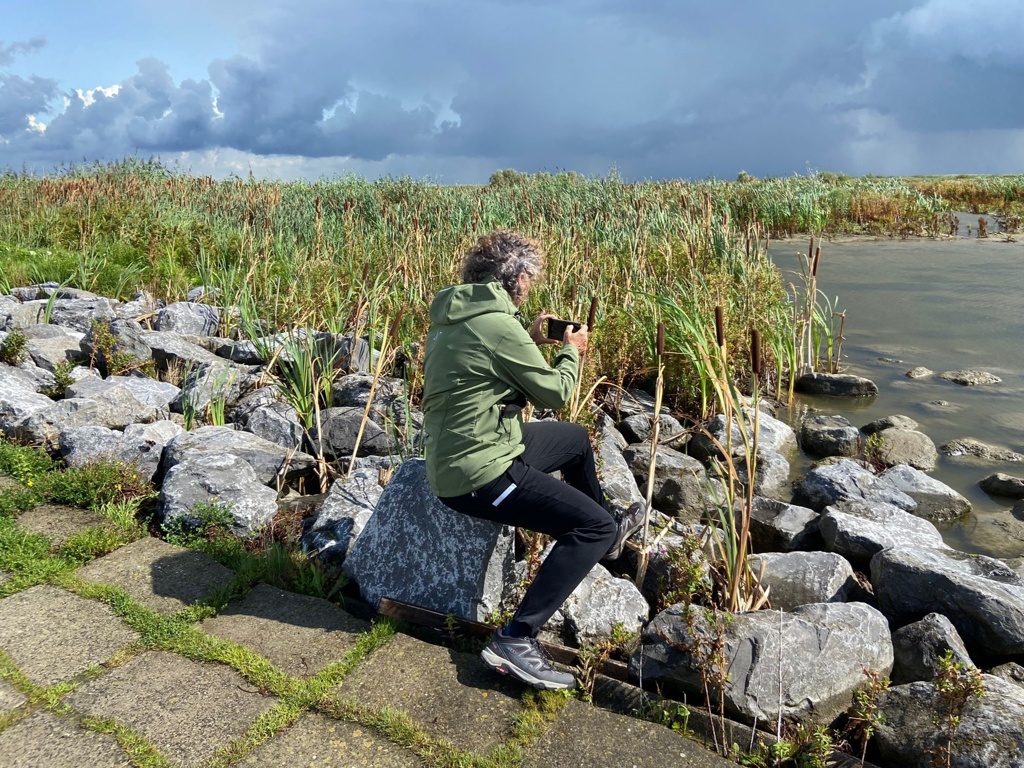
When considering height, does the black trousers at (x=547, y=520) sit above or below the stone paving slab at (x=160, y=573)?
above

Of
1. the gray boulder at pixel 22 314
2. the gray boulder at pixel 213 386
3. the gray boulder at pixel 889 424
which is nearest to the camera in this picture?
the gray boulder at pixel 213 386

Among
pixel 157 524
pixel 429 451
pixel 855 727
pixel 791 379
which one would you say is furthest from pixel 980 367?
pixel 157 524

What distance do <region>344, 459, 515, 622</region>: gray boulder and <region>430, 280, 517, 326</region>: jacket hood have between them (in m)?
0.79

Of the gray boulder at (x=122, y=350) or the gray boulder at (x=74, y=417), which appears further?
the gray boulder at (x=122, y=350)

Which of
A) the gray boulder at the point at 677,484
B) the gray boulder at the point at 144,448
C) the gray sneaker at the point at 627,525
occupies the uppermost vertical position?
the gray boulder at the point at 144,448

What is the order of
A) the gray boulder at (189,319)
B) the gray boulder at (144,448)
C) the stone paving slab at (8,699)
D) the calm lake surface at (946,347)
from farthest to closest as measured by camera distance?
the gray boulder at (189,319), the calm lake surface at (946,347), the gray boulder at (144,448), the stone paving slab at (8,699)

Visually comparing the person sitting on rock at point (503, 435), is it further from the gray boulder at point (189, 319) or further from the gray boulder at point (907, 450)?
the gray boulder at point (189, 319)

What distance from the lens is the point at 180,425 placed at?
4.99 m

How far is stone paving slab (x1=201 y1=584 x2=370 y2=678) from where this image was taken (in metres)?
2.80

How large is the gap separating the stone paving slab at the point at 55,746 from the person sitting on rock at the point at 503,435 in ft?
3.94

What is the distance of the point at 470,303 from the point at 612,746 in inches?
60.2

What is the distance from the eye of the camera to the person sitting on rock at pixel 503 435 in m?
2.71

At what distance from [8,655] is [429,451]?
1.68 metres

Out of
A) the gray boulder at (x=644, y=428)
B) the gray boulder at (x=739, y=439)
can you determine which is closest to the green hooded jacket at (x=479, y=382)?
the gray boulder at (x=644, y=428)
